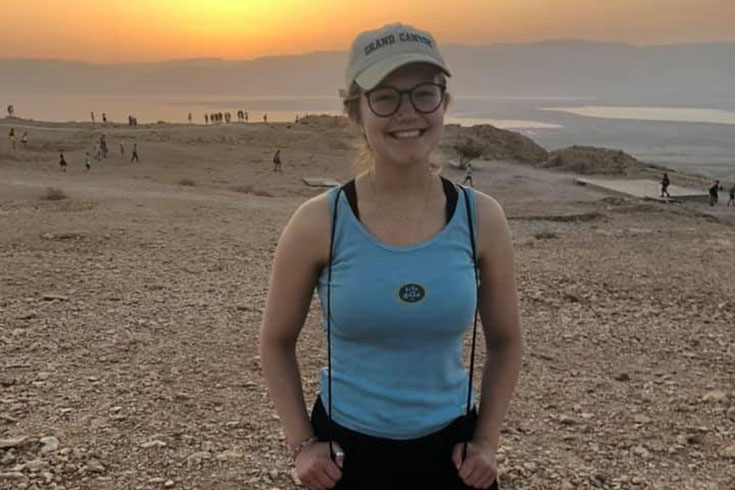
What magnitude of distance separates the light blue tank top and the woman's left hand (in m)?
0.08

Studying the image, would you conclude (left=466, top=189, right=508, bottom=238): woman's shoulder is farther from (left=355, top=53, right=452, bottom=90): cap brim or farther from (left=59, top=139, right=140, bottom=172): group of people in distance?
(left=59, top=139, right=140, bottom=172): group of people in distance

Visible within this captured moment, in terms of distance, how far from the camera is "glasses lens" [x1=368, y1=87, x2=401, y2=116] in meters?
1.73

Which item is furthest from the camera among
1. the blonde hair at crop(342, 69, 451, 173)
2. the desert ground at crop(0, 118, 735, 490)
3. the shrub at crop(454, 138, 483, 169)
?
the shrub at crop(454, 138, 483, 169)

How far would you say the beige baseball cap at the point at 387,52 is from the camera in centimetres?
169

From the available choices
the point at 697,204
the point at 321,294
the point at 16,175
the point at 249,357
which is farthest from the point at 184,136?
the point at 321,294

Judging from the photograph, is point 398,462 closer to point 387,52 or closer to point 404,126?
point 404,126

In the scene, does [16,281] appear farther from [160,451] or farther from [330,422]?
[330,422]

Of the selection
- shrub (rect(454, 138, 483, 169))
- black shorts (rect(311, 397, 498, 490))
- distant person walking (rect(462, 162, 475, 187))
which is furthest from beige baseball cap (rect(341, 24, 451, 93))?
shrub (rect(454, 138, 483, 169))

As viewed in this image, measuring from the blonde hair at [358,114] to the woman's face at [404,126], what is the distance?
0.10 feet

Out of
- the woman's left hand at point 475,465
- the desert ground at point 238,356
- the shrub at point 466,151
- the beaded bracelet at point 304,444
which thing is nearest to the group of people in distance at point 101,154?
the desert ground at point 238,356

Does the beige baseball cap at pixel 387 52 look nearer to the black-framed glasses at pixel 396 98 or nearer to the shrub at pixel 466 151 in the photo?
the black-framed glasses at pixel 396 98

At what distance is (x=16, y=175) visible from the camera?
928 inches

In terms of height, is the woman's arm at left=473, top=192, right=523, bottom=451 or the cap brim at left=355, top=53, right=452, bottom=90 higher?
the cap brim at left=355, top=53, right=452, bottom=90

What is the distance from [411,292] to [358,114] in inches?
19.2
